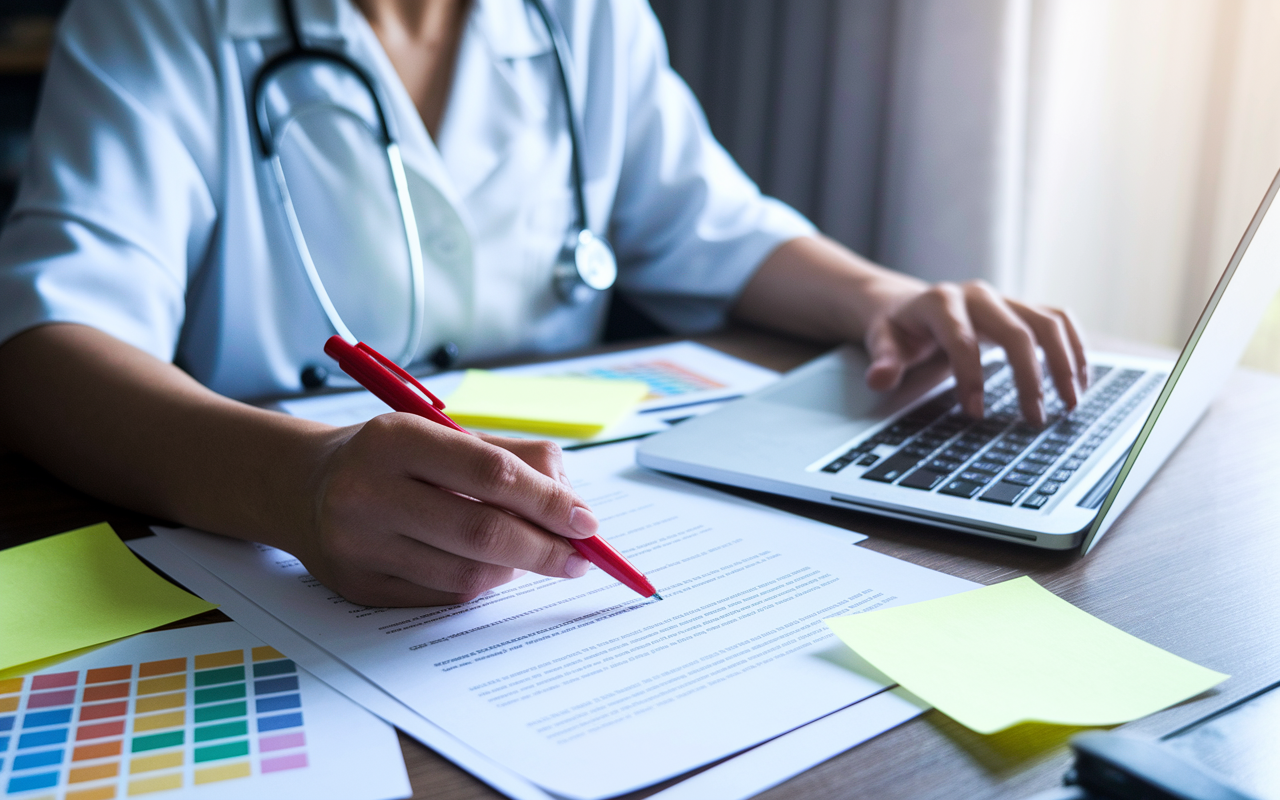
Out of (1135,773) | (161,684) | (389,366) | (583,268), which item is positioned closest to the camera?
(1135,773)

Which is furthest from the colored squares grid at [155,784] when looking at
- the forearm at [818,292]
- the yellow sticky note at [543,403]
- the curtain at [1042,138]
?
the curtain at [1042,138]

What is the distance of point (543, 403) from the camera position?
750 millimetres

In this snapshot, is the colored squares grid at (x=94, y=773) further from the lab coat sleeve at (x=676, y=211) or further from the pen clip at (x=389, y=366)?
the lab coat sleeve at (x=676, y=211)

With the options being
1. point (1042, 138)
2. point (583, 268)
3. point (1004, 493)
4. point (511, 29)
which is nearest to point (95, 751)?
point (1004, 493)

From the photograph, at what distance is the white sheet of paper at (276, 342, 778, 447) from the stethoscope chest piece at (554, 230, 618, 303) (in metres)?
0.10

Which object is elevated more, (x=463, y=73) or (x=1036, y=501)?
(x=463, y=73)

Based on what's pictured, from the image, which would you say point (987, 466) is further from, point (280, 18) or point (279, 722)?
point (280, 18)

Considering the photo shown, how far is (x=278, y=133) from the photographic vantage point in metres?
0.86

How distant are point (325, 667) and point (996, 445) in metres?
0.44

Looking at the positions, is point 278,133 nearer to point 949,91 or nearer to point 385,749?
point 385,749

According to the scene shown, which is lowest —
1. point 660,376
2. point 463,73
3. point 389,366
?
point 660,376

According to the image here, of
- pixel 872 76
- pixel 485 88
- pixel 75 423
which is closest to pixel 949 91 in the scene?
pixel 872 76

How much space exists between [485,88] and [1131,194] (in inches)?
40.3

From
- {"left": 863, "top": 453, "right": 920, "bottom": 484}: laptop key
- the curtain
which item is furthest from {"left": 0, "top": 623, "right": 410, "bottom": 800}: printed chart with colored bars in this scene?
the curtain
